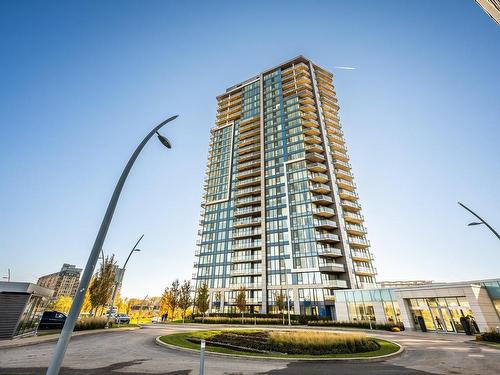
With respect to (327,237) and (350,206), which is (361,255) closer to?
(327,237)

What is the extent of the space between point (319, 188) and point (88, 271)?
187 ft

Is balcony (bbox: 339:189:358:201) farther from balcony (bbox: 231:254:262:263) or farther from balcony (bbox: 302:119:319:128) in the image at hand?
balcony (bbox: 231:254:262:263)

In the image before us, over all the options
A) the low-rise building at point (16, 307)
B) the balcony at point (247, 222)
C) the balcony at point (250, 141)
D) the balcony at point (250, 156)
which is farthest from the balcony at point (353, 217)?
the low-rise building at point (16, 307)

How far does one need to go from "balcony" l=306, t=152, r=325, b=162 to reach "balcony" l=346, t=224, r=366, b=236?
56.2 ft

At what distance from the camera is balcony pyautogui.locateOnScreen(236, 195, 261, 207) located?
68.1 m

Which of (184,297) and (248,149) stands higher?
(248,149)

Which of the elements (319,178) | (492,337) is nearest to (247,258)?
(319,178)

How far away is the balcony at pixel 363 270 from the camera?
54991mm

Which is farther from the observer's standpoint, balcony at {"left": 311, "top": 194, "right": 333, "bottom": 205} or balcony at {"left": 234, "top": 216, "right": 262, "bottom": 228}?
balcony at {"left": 234, "top": 216, "right": 262, "bottom": 228}

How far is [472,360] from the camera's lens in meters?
12.0

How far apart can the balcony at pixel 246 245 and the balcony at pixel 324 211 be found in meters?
15.5

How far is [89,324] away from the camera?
23.0m

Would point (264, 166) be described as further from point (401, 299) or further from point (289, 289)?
point (401, 299)

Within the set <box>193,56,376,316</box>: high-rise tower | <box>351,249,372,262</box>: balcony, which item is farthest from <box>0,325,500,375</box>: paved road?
<box>351,249,372,262</box>: balcony
